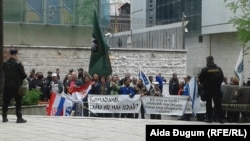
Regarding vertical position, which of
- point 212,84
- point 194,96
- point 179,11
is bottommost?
point 194,96

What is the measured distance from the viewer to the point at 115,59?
30.7 m

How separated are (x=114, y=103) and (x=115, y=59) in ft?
37.7

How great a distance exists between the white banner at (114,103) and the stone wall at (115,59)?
937 cm

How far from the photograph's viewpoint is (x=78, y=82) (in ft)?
69.6

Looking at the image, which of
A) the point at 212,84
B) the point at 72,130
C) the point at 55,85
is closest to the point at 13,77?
the point at 72,130

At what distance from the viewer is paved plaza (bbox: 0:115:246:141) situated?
36.6ft

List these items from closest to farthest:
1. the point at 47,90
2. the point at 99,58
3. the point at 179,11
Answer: the point at 99,58, the point at 47,90, the point at 179,11

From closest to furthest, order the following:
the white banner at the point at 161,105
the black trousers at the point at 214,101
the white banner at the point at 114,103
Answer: the black trousers at the point at 214,101 → the white banner at the point at 114,103 → the white banner at the point at 161,105

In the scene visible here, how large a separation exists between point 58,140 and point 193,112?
32.7 feet

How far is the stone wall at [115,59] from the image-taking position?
92.8 ft

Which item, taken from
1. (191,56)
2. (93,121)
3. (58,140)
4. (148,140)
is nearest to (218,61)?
(191,56)

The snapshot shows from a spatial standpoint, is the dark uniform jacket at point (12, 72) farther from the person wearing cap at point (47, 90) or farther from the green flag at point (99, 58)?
the person wearing cap at point (47, 90)

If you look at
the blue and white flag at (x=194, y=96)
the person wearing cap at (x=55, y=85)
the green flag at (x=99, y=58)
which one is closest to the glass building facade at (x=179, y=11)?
the person wearing cap at (x=55, y=85)

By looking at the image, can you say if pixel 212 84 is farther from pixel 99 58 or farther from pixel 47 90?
pixel 47 90
